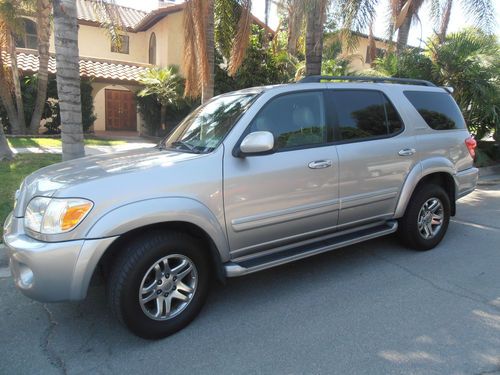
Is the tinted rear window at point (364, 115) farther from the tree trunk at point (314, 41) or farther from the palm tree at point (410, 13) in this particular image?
the palm tree at point (410, 13)

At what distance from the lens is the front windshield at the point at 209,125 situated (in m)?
3.70

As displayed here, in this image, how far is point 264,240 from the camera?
12.0 ft

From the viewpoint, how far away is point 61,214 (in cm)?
286

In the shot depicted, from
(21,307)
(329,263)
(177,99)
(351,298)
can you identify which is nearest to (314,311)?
(351,298)

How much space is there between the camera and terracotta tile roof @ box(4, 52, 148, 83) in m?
17.3

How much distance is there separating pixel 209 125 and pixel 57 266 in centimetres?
186

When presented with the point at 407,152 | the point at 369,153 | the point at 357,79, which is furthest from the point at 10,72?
the point at 407,152

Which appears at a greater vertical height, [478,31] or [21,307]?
[478,31]

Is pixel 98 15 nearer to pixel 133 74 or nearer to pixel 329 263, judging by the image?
pixel 329 263

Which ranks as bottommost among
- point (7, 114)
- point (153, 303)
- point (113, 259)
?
point (153, 303)

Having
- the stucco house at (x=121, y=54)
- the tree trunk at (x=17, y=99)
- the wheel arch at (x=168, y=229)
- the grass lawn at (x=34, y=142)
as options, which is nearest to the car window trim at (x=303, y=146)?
the wheel arch at (x=168, y=229)

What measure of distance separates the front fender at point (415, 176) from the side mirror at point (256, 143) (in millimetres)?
1947

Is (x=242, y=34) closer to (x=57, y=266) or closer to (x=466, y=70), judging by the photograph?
(x=466, y=70)

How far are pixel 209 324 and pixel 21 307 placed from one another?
171 centimetres
